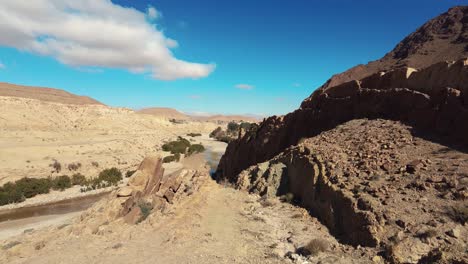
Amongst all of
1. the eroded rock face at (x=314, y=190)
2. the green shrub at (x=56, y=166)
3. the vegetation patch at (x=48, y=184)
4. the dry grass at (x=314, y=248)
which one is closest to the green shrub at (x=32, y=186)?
the vegetation patch at (x=48, y=184)

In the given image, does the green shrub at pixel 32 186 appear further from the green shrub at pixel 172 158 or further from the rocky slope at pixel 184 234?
the rocky slope at pixel 184 234

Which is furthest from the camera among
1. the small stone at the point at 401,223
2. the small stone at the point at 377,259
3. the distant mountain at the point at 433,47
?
the distant mountain at the point at 433,47

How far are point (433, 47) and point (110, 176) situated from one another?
3348 centimetres

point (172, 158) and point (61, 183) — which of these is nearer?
point (61, 183)

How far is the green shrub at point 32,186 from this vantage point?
27.7 m

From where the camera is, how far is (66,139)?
52812mm

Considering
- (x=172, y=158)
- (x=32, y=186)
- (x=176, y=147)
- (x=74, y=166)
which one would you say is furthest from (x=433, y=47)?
(x=176, y=147)

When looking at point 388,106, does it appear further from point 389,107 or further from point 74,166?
point 74,166

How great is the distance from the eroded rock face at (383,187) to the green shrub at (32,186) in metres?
22.8

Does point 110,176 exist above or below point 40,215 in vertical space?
above

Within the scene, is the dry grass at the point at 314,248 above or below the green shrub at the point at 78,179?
above

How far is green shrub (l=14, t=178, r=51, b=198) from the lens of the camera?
27703 millimetres

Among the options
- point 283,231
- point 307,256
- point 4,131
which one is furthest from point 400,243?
point 4,131

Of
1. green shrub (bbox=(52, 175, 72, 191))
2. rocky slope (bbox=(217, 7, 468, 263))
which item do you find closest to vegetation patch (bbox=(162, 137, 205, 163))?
green shrub (bbox=(52, 175, 72, 191))
